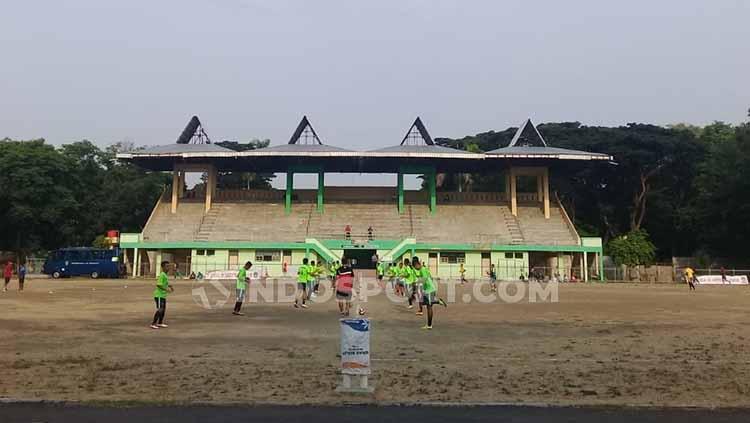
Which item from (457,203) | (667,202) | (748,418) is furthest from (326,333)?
(667,202)

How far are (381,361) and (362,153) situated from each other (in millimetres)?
47744

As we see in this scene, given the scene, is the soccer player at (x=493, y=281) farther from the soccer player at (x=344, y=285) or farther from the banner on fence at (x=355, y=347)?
the banner on fence at (x=355, y=347)

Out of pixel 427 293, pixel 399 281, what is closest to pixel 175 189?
pixel 399 281

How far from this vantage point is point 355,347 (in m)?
8.59

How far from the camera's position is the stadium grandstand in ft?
175

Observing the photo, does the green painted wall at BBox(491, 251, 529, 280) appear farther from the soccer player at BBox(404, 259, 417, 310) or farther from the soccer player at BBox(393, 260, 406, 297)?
the soccer player at BBox(404, 259, 417, 310)

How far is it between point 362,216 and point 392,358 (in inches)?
1950

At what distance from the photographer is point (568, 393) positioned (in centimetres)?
844

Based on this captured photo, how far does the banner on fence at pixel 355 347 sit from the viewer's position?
8.52m

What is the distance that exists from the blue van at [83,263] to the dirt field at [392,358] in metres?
30.0

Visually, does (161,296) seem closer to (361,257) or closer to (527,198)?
(361,257)

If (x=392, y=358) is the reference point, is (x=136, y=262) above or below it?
above

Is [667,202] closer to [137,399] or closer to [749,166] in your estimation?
[749,166]

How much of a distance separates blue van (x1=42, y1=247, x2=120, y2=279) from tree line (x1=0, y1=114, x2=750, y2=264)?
14088mm
